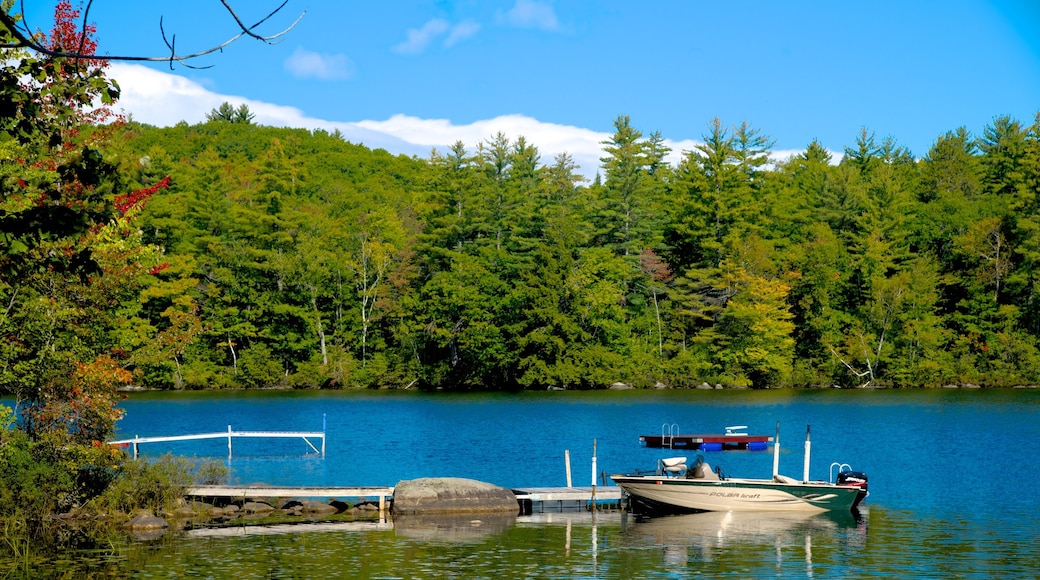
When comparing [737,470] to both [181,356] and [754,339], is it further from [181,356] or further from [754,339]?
[181,356]

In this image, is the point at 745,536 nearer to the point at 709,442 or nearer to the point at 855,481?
the point at 855,481

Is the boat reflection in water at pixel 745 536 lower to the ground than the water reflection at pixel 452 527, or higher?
higher

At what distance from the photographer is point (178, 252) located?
299ft

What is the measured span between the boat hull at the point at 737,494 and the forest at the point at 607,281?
56.9 m

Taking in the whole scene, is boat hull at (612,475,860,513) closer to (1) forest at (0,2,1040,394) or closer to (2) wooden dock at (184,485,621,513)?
(2) wooden dock at (184,485,621,513)

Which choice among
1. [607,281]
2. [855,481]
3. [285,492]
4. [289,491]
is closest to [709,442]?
[855,481]

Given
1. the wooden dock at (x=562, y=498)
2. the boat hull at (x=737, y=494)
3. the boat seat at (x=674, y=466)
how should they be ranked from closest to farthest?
1. the boat hull at (x=737, y=494)
2. the wooden dock at (x=562, y=498)
3. the boat seat at (x=674, y=466)

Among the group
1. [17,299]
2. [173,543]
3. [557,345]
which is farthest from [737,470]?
[557,345]

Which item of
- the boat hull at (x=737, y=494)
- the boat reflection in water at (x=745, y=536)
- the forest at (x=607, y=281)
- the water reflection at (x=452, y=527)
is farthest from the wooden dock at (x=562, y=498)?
the forest at (x=607, y=281)

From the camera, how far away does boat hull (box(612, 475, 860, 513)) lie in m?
29.7

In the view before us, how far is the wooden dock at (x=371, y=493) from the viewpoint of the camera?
2995 cm

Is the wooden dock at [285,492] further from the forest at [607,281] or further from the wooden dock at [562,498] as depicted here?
the forest at [607,281]

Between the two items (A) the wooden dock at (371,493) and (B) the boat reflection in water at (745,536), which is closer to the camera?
(B) the boat reflection in water at (745,536)

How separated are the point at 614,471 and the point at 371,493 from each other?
11838 millimetres
